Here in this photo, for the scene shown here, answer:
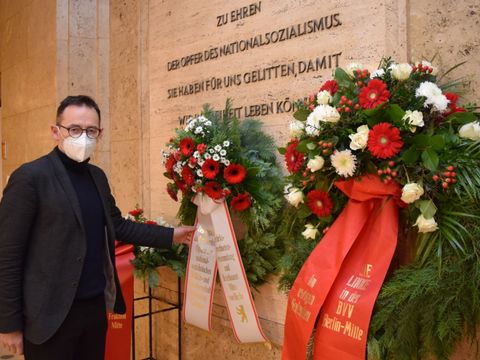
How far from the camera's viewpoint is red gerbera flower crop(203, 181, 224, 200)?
2.76 m

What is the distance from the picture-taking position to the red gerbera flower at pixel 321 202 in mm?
2197

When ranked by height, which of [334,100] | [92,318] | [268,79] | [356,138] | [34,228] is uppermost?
[268,79]

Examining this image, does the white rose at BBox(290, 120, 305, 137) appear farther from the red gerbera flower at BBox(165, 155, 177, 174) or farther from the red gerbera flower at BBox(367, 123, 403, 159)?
the red gerbera flower at BBox(165, 155, 177, 174)

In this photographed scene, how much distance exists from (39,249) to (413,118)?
1.59 m

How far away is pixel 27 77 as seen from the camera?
527 centimetres

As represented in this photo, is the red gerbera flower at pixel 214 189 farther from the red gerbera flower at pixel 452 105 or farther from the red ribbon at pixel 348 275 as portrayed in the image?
the red gerbera flower at pixel 452 105

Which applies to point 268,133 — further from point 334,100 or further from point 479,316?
Result: point 479,316

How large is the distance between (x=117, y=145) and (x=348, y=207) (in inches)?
102

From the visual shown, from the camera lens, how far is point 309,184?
2291 millimetres

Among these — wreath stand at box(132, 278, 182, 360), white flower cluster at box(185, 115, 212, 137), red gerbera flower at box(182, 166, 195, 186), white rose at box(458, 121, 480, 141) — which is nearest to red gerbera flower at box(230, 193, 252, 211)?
red gerbera flower at box(182, 166, 195, 186)

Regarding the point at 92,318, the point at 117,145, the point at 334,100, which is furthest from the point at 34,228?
the point at 117,145

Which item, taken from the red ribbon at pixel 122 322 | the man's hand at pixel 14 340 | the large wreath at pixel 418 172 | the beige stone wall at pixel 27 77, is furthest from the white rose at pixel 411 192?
the beige stone wall at pixel 27 77

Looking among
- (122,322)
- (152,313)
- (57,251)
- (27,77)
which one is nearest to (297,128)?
(57,251)

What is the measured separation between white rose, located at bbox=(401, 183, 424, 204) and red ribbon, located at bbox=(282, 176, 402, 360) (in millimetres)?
129
